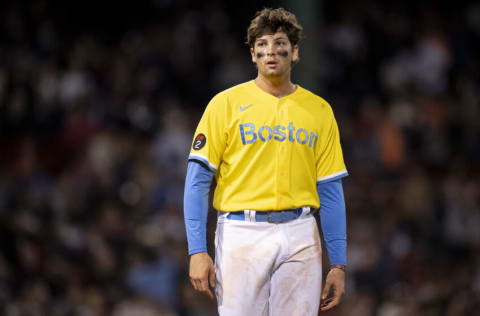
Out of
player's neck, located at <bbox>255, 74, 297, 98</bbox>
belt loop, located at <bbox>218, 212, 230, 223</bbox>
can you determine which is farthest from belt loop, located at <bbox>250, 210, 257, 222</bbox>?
player's neck, located at <bbox>255, 74, 297, 98</bbox>

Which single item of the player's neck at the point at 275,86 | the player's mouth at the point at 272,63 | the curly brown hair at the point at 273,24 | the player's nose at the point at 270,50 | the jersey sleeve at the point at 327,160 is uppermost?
the curly brown hair at the point at 273,24

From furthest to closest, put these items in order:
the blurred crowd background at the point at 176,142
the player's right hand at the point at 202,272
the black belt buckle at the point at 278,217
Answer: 1. the blurred crowd background at the point at 176,142
2. the black belt buckle at the point at 278,217
3. the player's right hand at the point at 202,272

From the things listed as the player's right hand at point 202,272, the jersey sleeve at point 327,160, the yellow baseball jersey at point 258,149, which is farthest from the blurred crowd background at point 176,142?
the player's right hand at point 202,272

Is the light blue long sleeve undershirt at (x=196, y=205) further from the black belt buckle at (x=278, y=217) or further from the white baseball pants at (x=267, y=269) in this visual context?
the black belt buckle at (x=278, y=217)

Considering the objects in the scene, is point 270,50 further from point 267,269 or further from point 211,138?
point 267,269

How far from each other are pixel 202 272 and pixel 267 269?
0.29 metres

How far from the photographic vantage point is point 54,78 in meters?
8.83

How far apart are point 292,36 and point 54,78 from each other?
5819mm

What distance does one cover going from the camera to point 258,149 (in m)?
3.43

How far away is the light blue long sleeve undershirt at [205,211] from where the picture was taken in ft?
11.0

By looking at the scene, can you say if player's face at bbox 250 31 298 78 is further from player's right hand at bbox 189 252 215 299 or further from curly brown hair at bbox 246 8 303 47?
player's right hand at bbox 189 252 215 299

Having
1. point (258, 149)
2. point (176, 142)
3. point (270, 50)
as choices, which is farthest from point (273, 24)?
point (176, 142)

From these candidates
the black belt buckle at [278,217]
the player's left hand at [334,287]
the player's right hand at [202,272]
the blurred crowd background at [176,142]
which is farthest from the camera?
the blurred crowd background at [176,142]

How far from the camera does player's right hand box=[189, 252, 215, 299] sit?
129 inches
